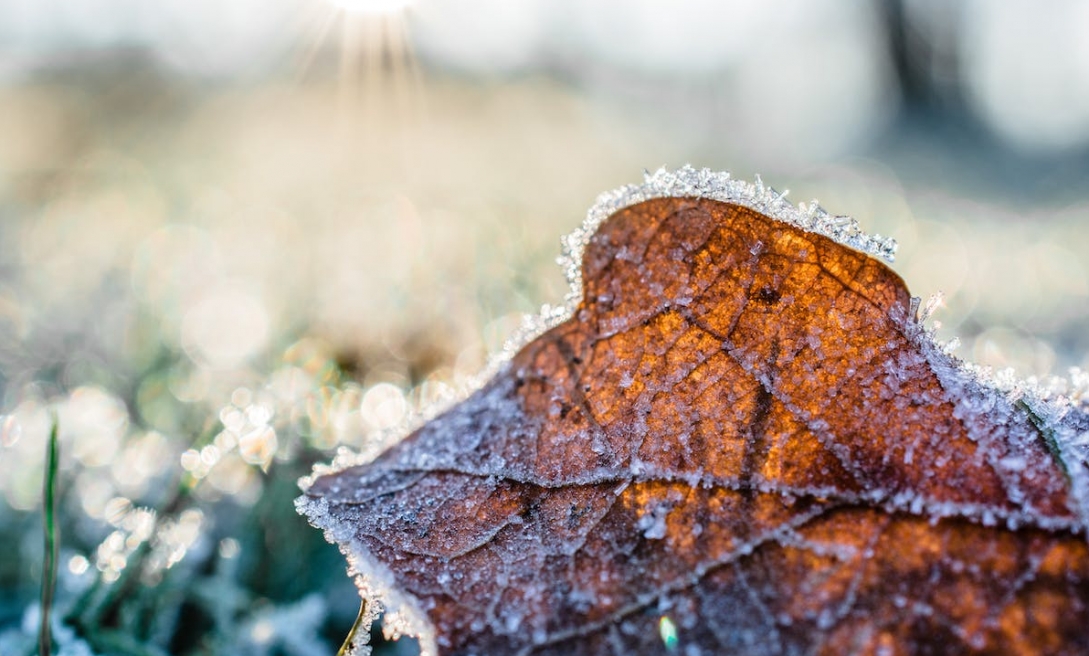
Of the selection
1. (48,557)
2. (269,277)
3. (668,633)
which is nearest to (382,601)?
(668,633)

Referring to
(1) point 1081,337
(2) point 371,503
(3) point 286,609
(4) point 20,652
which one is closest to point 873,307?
(2) point 371,503

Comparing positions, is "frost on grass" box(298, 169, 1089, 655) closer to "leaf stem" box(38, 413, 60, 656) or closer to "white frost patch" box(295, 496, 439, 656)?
"white frost patch" box(295, 496, 439, 656)

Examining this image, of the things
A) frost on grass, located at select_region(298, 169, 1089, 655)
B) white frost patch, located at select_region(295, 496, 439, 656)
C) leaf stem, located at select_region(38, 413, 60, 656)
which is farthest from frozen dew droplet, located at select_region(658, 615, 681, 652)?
leaf stem, located at select_region(38, 413, 60, 656)

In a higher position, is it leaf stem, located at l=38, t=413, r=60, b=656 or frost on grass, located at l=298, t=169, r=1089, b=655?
frost on grass, located at l=298, t=169, r=1089, b=655

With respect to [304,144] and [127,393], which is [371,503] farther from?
[304,144]

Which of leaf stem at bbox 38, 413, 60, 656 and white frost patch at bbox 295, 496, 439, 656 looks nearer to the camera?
white frost patch at bbox 295, 496, 439, 656

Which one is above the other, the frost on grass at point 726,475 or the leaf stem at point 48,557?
the frost on grass at point 726,475

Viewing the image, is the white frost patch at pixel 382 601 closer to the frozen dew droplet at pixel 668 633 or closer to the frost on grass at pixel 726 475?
the frost on grass at pixel 726 475

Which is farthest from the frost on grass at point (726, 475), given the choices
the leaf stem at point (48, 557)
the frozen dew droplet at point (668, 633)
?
the leaf stem at point (48, 557)
